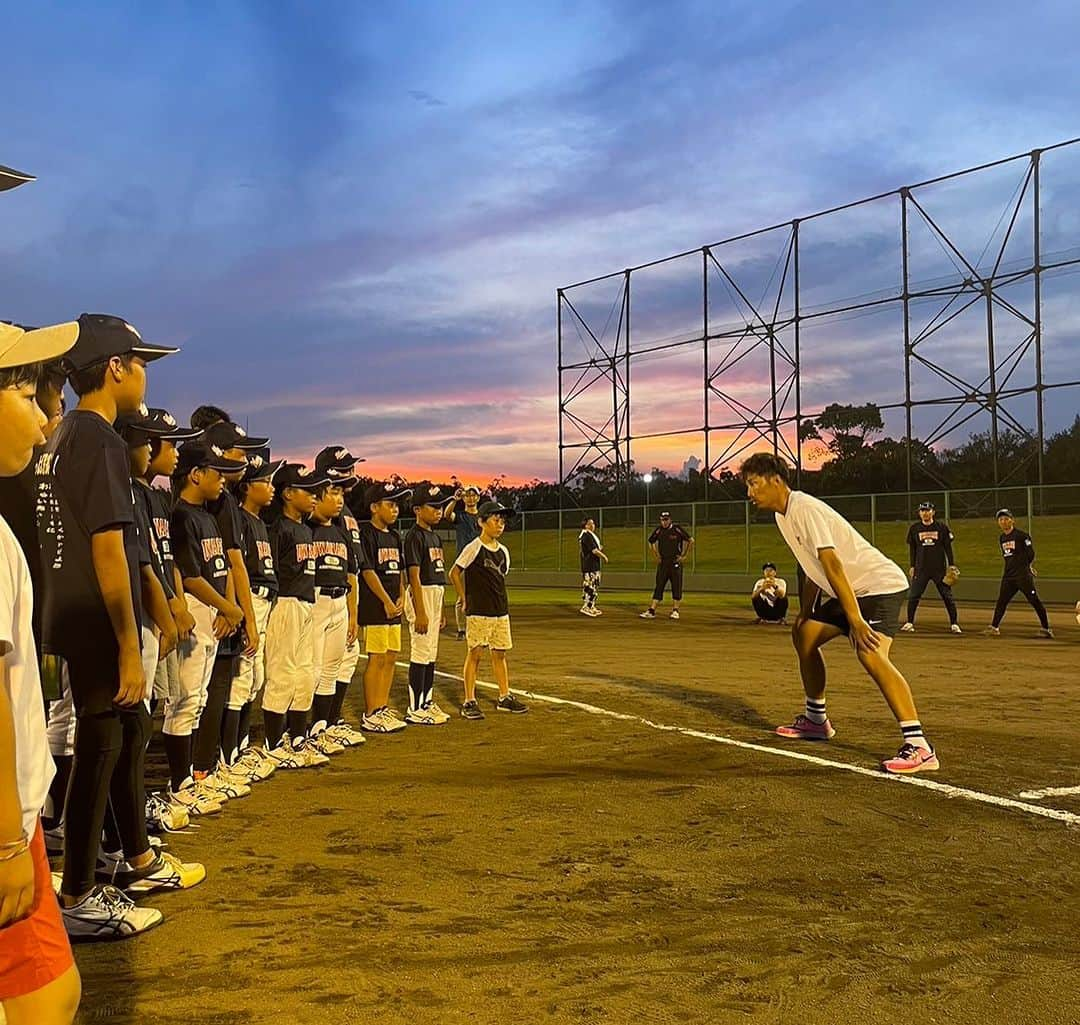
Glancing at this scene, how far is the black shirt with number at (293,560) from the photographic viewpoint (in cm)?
687

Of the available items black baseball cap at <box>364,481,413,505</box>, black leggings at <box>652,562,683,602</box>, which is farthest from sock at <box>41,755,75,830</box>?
black leggings at <box>652,562,683,602</box>

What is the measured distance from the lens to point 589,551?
71.1ft

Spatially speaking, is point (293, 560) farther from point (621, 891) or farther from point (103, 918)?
point (621, 891)

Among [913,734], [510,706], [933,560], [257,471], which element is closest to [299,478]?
[257,471]

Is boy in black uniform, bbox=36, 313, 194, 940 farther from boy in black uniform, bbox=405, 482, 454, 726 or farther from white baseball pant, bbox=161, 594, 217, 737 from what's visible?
boy in black uniform, bbox=405, 482, 454, 726

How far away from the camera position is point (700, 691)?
10234mm

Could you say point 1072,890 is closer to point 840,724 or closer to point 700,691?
point 840,724

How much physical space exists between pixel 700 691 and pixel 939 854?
537cm

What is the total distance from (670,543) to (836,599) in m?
13.6

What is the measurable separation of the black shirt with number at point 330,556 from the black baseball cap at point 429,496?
1584mm

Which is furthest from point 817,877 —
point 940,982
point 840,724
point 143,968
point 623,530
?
point 623,530

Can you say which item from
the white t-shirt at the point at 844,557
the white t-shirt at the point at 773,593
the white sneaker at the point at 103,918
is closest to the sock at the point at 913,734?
the white t-shirt at the point at 844,557

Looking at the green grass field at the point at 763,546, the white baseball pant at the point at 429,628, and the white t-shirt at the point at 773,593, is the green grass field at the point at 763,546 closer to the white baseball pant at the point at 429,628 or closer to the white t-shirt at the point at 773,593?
the white t-shirt at the point at 773,593

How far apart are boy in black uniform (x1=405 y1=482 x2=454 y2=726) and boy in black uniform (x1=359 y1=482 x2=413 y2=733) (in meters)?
0.14
